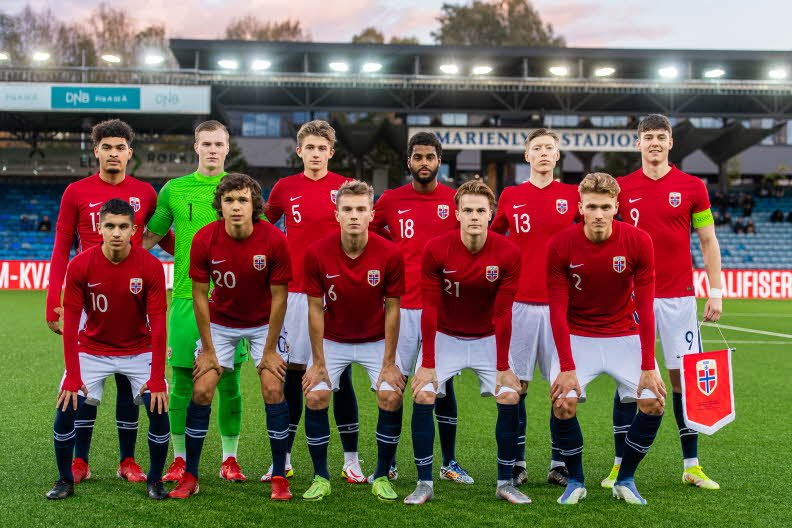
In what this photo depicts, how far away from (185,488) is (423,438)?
1.56 m

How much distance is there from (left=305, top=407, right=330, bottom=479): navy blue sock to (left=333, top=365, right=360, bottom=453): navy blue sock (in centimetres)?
41

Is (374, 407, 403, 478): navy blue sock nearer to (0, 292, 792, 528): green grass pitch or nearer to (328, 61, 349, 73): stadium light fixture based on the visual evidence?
(0, 292, 792, 528): green grass pitch

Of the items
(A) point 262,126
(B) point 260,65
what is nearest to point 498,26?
(A) point 262,126

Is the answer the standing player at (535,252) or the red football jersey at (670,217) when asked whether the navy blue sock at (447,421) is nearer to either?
the standing player at (535,252)

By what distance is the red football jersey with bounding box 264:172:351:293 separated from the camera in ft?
18.9

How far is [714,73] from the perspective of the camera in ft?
113

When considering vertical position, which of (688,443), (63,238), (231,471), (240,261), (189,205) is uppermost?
(189,205)

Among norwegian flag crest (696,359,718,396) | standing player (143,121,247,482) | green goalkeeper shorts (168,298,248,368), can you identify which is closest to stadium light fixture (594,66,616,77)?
norwegian flag crest (696,359,718,396)

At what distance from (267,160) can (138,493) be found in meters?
38.0

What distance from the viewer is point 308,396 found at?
5.08 meters

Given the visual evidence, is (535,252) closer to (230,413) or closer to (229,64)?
(230,413)

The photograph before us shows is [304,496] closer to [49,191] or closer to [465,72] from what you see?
[465,72]

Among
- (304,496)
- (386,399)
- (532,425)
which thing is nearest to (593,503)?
(386,399)

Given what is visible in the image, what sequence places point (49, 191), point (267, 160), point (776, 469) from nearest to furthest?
point (776, 469)
point (49, 191)
point (267, 160)
